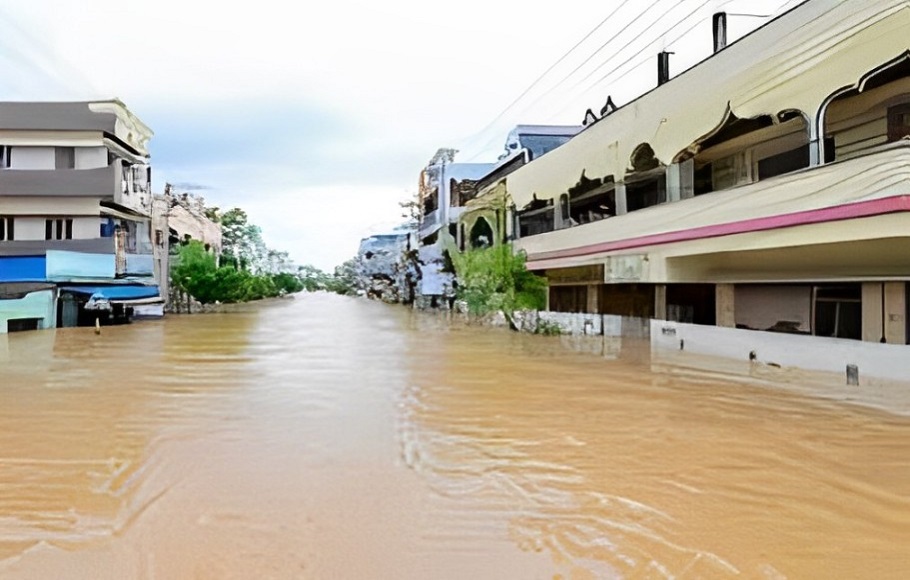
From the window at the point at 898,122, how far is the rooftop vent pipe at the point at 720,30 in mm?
7902

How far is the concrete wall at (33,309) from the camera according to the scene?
26769 millimetres

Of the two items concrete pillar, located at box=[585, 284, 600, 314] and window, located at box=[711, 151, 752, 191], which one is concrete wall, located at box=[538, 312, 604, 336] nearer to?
concrete pillar, located at box=[585, 284, 600, 314]

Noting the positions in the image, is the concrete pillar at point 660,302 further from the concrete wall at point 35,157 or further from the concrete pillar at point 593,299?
the concrete wall at point 35,157

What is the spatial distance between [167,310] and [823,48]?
41.7 metres

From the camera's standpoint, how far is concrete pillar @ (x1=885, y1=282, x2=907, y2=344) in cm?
1273

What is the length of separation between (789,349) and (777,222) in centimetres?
263

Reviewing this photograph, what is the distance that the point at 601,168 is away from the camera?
20328 millimetres

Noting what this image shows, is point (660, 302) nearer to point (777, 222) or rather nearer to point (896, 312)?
point (896, 312)

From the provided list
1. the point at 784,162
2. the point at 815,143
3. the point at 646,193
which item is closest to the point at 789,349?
the point at 815,143

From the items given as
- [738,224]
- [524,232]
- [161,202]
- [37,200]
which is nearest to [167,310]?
[161,202]

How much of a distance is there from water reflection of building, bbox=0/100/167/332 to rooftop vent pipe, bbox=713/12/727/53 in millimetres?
26324

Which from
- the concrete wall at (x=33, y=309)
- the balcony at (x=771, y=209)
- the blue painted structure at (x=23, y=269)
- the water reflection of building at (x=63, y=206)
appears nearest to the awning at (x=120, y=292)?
the water reflection of building at (x=63, y=206)

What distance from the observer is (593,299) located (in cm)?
2503

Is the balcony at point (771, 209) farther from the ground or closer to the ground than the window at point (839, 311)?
farther from the ground
